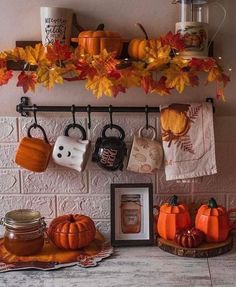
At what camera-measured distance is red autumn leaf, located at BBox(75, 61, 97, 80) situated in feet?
4.38

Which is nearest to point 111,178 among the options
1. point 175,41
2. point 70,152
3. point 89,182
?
point 89,182

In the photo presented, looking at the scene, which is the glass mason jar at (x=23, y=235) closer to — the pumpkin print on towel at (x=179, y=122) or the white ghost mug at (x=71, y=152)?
the white ghost mug at (x=71, y=152)

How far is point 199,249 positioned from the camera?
53.2 inches

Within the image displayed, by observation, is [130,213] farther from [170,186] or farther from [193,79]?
[193,79]

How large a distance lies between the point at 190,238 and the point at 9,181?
61cm

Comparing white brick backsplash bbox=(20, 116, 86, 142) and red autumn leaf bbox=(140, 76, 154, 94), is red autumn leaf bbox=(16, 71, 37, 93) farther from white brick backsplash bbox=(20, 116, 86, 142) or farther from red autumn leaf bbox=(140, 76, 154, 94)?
red autumn leaf bbox=(140, 76, 154, 94)

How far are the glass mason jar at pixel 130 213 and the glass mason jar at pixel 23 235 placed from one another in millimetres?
258

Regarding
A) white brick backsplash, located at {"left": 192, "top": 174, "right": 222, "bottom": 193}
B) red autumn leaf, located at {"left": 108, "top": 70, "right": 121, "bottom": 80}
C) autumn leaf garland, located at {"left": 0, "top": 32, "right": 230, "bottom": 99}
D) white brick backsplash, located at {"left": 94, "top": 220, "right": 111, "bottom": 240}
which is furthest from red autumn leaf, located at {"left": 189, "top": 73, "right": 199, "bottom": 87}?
white brick backsplash, located at {"left": 94, "top": 220, "right": 111, "bottom": 240}

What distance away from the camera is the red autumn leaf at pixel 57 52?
1.32 m

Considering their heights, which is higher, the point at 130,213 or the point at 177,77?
the point at 177,77

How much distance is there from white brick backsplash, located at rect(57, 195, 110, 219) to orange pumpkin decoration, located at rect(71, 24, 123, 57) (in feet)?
1.60

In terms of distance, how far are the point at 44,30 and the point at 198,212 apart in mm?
711

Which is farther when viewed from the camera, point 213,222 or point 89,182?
point 89,182

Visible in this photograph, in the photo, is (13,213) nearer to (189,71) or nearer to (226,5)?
(189,71)
